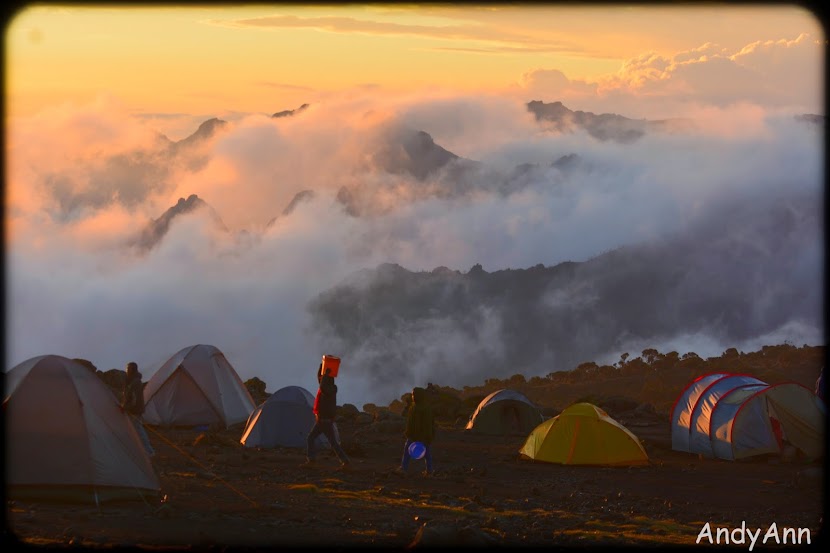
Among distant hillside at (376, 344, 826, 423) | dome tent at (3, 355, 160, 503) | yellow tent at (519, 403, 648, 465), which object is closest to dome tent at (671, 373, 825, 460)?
yellow tent at (519, 403, 648, 465)

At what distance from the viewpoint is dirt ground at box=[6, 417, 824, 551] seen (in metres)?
12.6

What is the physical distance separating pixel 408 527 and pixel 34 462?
455cm

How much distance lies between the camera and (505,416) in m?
26.5

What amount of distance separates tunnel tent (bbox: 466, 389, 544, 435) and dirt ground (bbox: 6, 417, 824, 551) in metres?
2.05

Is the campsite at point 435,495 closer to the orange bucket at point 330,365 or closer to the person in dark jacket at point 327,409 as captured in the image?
the person in dark jacket at point 327,409

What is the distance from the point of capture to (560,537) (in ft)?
44.5

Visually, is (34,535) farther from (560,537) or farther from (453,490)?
(453,490)

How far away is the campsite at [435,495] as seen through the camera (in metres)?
12.8

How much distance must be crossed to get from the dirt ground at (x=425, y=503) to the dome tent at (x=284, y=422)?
349mm

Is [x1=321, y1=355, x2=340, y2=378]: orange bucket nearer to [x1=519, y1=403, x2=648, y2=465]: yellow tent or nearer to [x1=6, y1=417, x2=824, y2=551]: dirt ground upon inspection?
[x1=6, y1=417, x2=824, y2=551]: dirt ground

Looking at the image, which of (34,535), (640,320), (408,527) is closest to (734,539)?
(408,527)

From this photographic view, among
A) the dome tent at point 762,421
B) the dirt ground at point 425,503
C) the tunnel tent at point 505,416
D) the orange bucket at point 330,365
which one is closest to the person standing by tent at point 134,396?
the dirt ground at point 425,503

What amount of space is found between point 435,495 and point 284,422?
19.1ft

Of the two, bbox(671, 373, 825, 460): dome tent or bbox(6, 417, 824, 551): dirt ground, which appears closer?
bbox(6, 417, 824, 551): dirt ground
